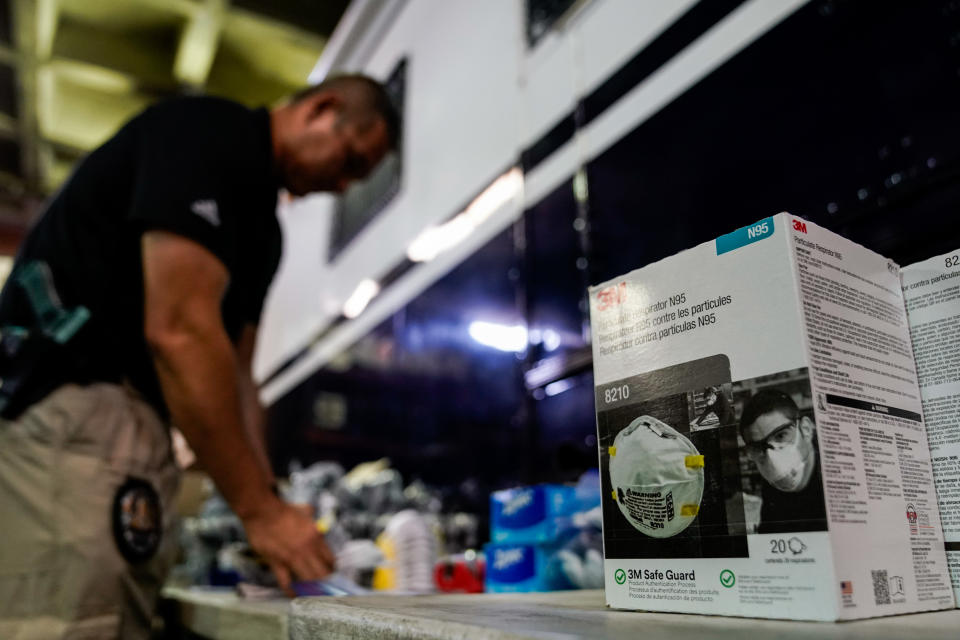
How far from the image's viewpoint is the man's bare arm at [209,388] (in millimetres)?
1006

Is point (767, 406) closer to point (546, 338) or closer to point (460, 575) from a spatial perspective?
point (460, 575)

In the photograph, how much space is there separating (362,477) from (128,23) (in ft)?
7.66

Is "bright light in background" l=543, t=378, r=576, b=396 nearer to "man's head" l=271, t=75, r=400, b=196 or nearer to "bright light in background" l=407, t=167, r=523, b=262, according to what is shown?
"bright light in background" l=407, t=167, r=523, b=262

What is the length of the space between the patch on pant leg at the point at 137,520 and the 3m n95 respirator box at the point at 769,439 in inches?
29.8

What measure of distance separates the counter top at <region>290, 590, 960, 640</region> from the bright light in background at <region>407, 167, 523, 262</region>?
1256 mm

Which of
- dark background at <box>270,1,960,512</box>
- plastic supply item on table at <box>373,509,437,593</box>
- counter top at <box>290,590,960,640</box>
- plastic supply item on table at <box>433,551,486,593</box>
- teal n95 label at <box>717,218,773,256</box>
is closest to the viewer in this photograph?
counter top at <box>290,590,960,640</box>

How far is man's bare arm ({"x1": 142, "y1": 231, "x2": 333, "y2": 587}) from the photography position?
101 cm

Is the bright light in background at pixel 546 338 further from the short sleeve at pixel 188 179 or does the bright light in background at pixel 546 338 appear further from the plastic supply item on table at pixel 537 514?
the short sleeve at pixel 188 179

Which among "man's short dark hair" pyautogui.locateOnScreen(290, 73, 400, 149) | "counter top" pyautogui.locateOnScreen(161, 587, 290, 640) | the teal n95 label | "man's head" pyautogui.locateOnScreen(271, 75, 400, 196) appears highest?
"man's short dark hair" pyautogui.locateOnScreen(290, 73, 400, 149)

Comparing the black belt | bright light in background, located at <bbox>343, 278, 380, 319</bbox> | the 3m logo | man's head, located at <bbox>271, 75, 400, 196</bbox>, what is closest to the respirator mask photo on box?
the 3m logo

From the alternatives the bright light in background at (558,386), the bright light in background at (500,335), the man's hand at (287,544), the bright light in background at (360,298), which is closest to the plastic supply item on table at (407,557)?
the man's hand at (287,544)

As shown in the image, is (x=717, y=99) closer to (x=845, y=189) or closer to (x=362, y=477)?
(x=845, y=189)

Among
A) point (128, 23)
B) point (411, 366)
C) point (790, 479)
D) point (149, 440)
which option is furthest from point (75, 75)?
point (790, 479)

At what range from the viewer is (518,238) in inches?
66.3
